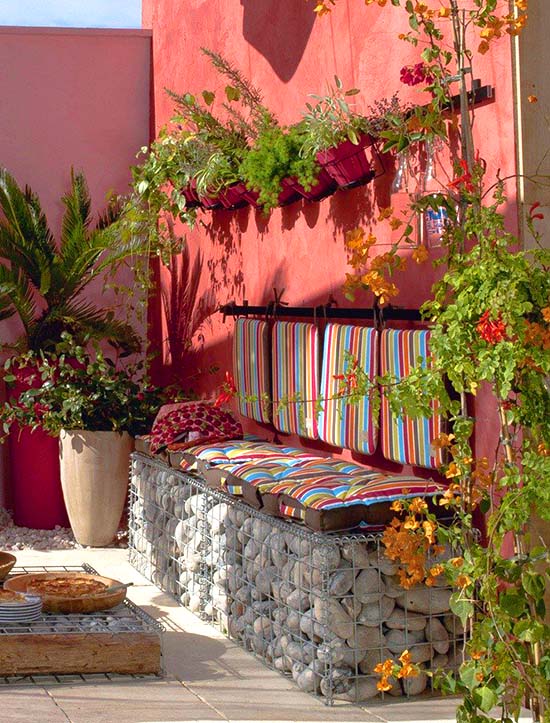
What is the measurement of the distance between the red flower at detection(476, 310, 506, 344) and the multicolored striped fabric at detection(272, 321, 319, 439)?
1.92 meters

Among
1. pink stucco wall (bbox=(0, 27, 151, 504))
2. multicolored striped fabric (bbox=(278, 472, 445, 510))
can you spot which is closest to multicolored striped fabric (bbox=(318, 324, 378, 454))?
multicolored striped fabric (bbox=(278, 472, 445, 510))

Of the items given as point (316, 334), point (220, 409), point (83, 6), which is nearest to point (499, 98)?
point (316, 334)

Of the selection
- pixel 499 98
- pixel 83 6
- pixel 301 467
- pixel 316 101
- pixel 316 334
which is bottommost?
pixel 301 467

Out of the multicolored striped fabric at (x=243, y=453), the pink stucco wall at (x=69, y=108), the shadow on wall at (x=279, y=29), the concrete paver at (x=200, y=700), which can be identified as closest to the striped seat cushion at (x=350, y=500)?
the concrete paver at (x=200, y=700)

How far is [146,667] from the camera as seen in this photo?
4.05 meters

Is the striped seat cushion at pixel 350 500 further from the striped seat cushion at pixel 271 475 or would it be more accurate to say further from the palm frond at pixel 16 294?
the palm frond at pixel 16 294

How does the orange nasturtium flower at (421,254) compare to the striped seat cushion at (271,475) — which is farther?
the striped seat cushion at (271,475)

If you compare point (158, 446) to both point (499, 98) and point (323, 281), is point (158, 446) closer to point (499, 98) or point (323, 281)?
point (323, 281)

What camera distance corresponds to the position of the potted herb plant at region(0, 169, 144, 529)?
22.4ft

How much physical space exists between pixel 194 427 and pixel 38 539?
1.80 metres

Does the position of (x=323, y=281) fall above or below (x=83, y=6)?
below

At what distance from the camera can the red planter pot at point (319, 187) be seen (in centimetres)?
486

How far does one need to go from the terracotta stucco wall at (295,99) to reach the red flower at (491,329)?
2.89ft

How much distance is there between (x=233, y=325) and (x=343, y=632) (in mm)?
2743
